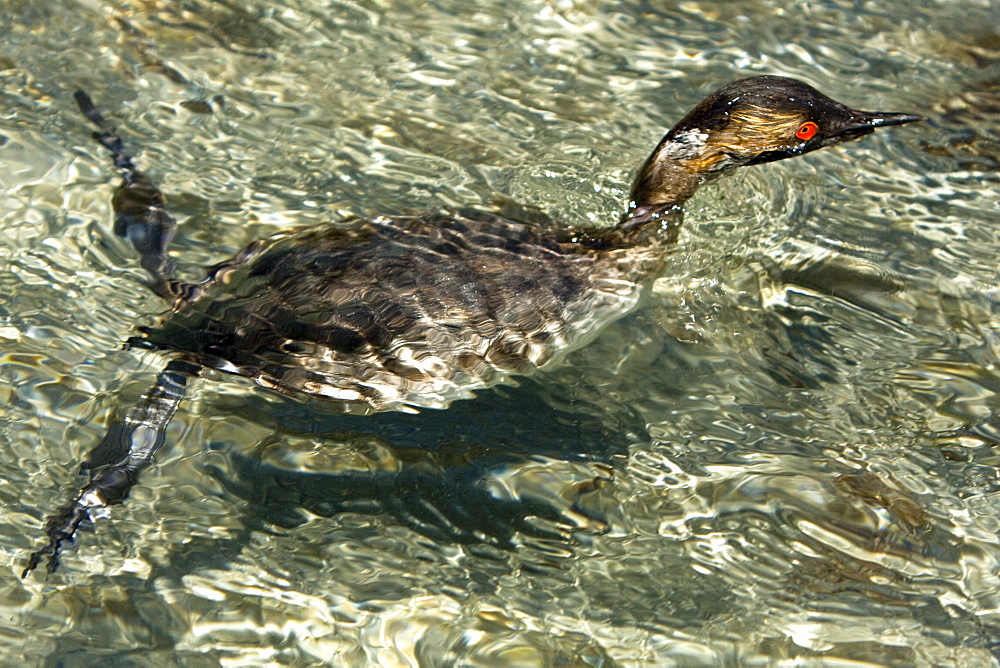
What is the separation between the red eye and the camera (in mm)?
4195

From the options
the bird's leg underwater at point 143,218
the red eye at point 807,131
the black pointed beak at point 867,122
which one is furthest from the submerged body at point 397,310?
the black pointed beak at point 867,122

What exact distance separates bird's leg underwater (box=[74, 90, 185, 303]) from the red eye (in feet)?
9.29

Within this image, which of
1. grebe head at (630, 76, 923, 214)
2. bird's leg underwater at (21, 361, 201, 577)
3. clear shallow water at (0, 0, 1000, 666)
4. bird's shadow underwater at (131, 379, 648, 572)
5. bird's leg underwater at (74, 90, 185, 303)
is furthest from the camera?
bird's leg underwater at (74, 90, 185, 303)

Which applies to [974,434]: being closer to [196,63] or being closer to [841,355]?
[841,355]

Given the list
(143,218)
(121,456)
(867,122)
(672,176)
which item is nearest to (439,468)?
(121,456)

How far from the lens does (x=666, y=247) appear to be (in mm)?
4434

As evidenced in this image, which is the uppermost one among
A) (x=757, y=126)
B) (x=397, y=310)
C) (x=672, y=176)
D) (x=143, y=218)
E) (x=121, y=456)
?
(x=757, y=126)

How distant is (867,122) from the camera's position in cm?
425

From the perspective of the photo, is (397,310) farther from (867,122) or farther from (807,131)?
(867,122)

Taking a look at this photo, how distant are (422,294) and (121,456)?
4.34 feet

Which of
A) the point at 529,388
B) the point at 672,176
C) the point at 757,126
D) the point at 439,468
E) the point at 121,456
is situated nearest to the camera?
the point at 121,456

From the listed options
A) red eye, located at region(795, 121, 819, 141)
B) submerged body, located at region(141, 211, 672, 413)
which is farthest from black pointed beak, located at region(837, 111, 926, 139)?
submerged body, located at region(141, 211, 672, 413)

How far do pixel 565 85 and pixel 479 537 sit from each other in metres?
3.23

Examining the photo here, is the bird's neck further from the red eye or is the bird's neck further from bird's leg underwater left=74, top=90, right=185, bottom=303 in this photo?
bird's leg underwater left=74, top=90, right=185, bottom=303
